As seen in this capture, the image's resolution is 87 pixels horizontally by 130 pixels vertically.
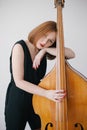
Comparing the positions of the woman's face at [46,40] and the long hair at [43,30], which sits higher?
the long hair at [43,30]

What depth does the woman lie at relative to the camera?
3.64ft

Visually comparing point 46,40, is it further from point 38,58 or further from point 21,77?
point 21,77

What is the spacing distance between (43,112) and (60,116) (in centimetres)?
9

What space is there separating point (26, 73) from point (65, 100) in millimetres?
264

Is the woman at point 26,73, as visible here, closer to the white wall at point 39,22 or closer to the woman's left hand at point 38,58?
the woman's left hand at point 38,58

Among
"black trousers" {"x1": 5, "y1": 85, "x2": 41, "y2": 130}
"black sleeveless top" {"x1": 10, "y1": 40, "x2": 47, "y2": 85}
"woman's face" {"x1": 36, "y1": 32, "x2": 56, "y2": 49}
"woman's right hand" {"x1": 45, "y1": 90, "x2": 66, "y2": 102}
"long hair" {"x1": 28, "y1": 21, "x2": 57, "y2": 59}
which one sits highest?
"long hair" {"x1": 28, "y1": 21, "x2": 57, "y2": 59}

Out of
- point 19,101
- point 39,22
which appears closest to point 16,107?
point 19,101

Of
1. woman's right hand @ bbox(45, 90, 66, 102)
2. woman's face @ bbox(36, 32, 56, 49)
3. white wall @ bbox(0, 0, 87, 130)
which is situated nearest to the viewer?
woman's right hand @ bbox(45, 90, 66, 102)

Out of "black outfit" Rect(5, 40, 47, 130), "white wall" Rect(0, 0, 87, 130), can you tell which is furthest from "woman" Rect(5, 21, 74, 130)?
"white wall" Rect(0, 0, 87, 130)

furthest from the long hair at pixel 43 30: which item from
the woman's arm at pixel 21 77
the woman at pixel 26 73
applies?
the woman's arm at pixel 21 77

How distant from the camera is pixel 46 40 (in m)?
1.17

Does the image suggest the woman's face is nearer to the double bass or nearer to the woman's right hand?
the double bass

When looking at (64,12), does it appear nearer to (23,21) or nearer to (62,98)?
(23,21)

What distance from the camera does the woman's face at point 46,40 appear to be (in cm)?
115
